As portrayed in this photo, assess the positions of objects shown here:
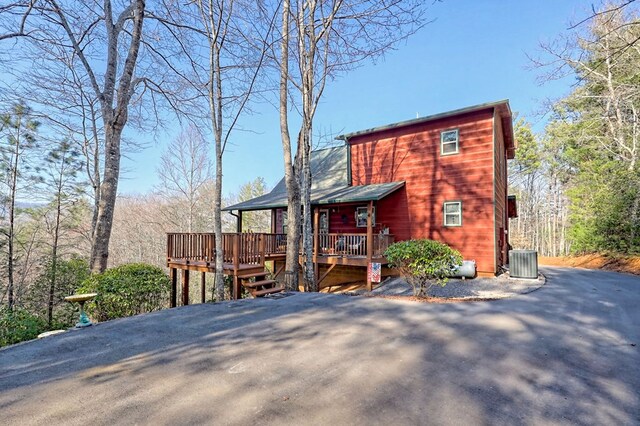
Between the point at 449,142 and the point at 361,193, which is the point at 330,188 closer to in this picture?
the point at 361,193

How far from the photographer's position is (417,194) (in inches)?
475

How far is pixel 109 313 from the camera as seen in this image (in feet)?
19.1

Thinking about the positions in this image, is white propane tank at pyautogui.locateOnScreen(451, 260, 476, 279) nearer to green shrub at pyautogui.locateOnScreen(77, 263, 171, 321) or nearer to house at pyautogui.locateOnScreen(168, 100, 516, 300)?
house at pyautogui.locateOnScreen(168, 100, 516, 300)

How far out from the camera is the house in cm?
1056

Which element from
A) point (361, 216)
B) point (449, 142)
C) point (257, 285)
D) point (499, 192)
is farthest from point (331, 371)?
point (499, 192)

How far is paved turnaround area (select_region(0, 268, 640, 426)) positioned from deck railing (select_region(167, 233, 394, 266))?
3196 millimetres

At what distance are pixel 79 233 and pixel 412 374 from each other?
48.4ft

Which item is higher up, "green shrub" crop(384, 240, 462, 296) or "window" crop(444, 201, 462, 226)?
"window" crop(444, 201, 462, 226)

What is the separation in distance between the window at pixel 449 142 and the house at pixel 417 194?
0.04 m

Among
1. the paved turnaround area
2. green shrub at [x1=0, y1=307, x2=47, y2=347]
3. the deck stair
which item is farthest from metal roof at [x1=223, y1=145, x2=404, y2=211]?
green shrub at [x1=0, y1=307, x2=47, y2=347]

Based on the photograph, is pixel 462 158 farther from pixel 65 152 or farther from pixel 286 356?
pixel 65 152

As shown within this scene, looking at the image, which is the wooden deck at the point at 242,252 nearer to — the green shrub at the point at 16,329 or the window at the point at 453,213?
the window at the point at 453,213

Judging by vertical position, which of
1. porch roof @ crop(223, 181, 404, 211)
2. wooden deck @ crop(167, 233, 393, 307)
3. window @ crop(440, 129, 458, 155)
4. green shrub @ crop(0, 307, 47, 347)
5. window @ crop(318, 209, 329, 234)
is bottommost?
green shrub @ crop(0, 307, 47, 347)

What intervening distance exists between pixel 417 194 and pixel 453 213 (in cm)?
159
